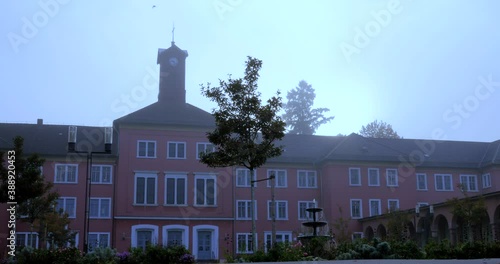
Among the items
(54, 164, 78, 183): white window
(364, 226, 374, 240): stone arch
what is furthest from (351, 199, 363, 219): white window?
(54, 164, 78, 183): white window

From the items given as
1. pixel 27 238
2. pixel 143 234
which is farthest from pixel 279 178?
pixel 27 238

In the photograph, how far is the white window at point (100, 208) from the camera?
48.1 meters

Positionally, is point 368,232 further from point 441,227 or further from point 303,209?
point 441,227

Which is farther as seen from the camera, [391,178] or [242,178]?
[391,178]

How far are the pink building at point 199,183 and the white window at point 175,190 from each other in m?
0.08

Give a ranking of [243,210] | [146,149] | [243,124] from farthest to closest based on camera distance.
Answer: [243,210], [146,149], [243,124]

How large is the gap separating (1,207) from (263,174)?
20.4 metres

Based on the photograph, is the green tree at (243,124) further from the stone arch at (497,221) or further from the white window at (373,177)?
the white window at (373,177)

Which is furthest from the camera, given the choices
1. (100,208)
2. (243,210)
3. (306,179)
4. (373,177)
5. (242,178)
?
(306,179)

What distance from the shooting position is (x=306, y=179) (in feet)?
178

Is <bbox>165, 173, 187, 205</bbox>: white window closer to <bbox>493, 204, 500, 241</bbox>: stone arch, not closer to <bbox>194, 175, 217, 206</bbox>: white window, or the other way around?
<bbox>194, 175, 217, 206</bbox>: white window

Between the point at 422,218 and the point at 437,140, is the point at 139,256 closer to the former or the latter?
the point at 422,218

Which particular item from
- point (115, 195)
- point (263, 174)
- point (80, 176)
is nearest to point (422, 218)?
point (263, 174)

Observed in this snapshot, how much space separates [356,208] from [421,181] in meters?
7.09
